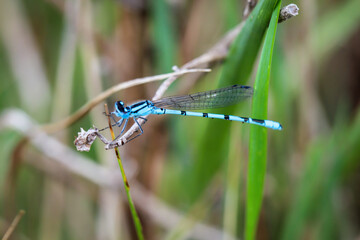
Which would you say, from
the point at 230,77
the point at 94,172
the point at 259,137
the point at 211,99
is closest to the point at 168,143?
the point at 94,172

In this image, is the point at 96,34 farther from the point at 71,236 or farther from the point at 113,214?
the point at 71,236

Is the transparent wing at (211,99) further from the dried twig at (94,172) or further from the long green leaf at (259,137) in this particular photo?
the dried twig at (94,172)

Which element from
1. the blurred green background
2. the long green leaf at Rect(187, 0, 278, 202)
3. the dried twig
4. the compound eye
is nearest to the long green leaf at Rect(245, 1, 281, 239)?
the long green leaf at Rect(187, 0, 278, 202)

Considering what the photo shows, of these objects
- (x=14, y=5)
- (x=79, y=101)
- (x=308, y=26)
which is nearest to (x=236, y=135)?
(x=308, y=26)

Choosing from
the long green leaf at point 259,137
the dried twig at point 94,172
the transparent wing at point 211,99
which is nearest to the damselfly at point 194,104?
the transparent wing at point 211,99

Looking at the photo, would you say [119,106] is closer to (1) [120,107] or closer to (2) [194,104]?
(1) [120,107]
